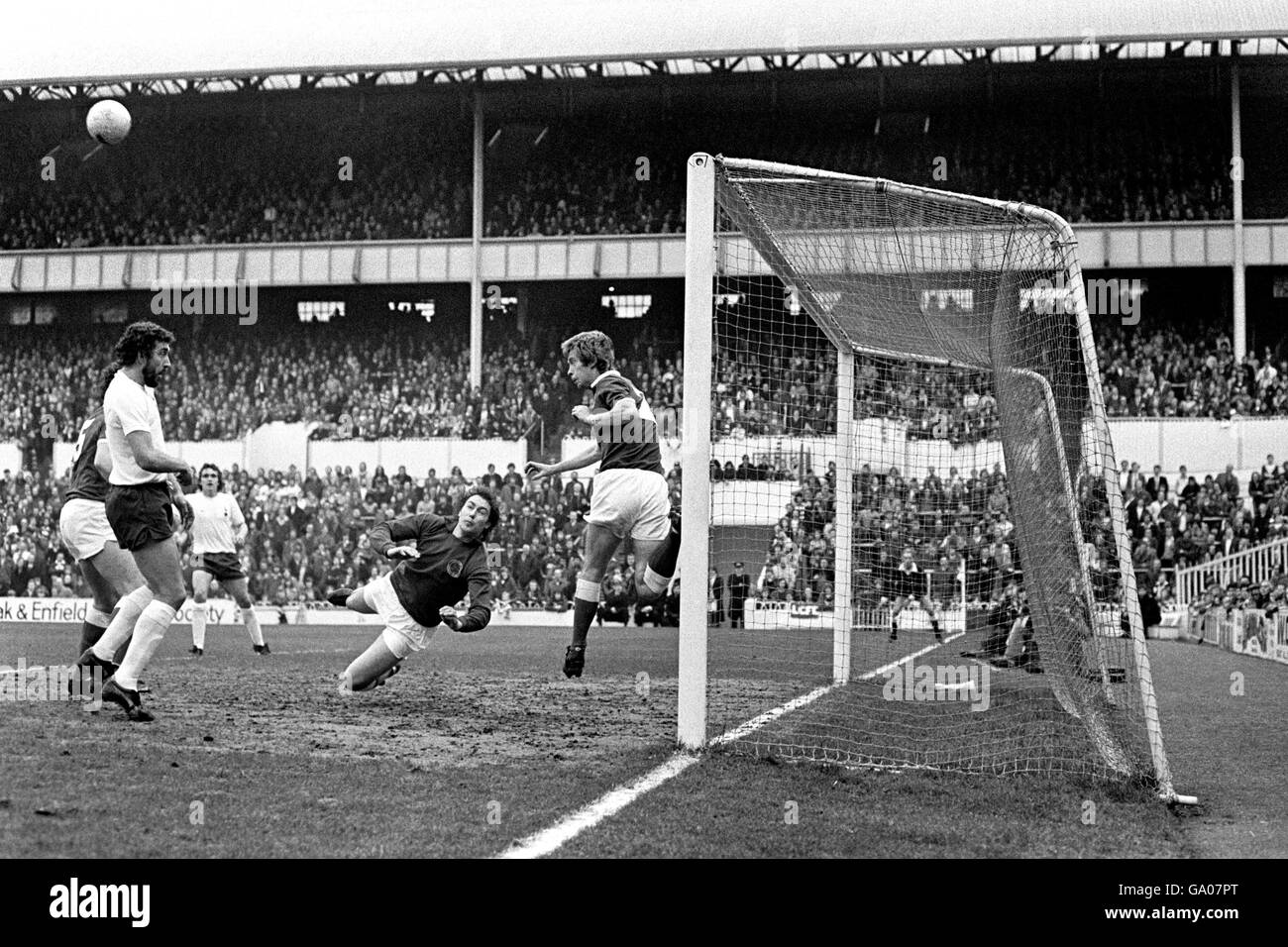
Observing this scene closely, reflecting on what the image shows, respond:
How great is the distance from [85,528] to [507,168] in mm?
32335

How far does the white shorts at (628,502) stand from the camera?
929cm

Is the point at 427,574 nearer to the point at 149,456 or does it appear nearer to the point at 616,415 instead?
the point at 616,415

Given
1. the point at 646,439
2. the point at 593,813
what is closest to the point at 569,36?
the point at 646,439

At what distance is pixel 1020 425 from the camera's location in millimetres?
9055

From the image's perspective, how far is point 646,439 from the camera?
9.35 metres

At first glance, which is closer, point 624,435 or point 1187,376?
point 624,435

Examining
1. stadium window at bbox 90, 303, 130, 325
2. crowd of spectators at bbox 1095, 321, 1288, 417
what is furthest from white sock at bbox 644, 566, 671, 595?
stadium window at bbox 90, 303, 130, 325

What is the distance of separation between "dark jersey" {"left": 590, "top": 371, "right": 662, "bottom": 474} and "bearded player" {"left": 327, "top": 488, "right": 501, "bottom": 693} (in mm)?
1027

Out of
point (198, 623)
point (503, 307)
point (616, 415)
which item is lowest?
point (198, 623)

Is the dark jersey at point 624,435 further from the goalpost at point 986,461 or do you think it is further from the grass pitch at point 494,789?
the grass pitch at point 494,789

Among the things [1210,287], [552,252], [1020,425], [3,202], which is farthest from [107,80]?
[1020,425]
